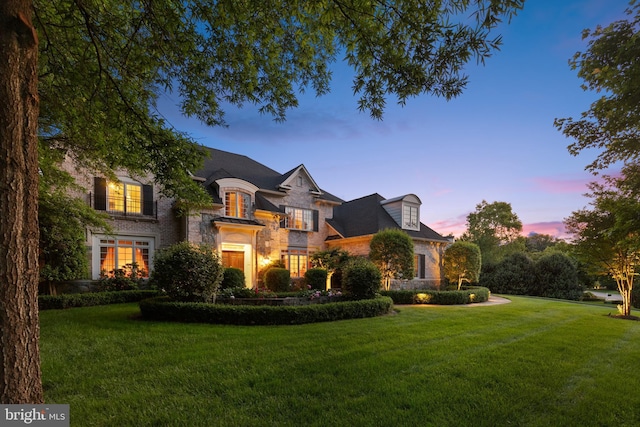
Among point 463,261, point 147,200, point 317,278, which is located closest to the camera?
point 147,200

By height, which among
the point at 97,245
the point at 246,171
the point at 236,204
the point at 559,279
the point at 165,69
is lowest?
the point at 559,279

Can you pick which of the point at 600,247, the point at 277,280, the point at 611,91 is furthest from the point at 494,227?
the point at 611,91

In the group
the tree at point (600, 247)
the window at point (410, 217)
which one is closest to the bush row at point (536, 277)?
the window at point (410, 217)

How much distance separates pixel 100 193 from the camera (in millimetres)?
14109

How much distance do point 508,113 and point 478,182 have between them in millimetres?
8315

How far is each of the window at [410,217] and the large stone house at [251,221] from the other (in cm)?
7

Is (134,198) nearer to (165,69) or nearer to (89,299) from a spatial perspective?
(89,299)

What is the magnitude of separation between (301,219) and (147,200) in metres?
9.07

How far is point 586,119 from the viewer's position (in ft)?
22.1

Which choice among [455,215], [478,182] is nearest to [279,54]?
[478,182]

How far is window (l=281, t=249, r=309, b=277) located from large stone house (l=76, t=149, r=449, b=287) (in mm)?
63

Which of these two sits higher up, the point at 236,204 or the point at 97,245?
the point at 236,204

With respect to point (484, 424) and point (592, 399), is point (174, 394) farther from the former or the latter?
point (592, 399)

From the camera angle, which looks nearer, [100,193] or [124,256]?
[100,193]
